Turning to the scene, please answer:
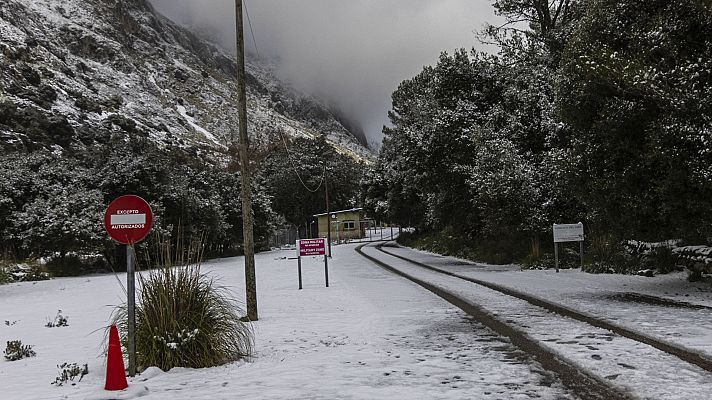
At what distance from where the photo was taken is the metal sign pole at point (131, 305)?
610 centimetres

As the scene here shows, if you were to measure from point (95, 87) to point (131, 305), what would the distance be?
471 feet

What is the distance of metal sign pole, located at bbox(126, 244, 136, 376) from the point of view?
240 inches

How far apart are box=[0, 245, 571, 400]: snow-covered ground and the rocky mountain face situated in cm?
6276

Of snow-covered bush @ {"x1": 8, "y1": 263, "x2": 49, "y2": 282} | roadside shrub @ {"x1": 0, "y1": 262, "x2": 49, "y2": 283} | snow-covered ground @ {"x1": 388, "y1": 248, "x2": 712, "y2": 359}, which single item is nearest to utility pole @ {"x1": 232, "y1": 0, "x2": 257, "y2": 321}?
snow-covered ground @ {"x1": 388, "y1": 248, "x2": 712, "y2": 359}

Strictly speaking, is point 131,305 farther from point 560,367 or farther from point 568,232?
point 568,232

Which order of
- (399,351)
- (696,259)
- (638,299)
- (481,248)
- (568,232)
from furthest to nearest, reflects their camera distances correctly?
(481,248)
(568,232)
(696,259)
(638,299)
(399,351)

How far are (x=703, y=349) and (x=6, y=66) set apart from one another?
372 feet

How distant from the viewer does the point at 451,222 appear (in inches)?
1148

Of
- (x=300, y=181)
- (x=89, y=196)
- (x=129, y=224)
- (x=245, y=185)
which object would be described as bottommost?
(x=129, y=224)

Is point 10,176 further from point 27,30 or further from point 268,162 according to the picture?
point 27,30

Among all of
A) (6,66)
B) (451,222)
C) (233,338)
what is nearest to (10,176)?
(451,222)

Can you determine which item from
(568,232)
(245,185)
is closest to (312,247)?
(245,185)

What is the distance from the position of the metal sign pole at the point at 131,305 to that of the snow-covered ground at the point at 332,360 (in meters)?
0.21

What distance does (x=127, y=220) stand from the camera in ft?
20.1
